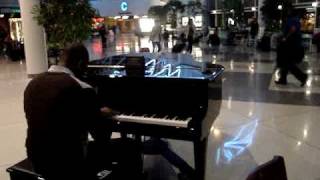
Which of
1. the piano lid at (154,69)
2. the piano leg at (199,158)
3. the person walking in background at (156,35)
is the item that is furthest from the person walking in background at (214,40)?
the piano leg at (199,158)

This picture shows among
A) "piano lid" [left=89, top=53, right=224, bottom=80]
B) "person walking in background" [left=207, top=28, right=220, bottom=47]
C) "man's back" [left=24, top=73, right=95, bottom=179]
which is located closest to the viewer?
"man's back" [left=24, top=73, right=95, bottom=179]

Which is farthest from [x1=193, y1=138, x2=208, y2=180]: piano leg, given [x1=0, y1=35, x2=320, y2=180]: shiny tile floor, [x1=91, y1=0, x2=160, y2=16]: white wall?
[x1=91, y1=0, x2=160, y2=16]: white wall

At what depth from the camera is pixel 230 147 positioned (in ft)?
14.4

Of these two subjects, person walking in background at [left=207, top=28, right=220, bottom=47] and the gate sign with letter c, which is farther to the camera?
the gate sign with letter c

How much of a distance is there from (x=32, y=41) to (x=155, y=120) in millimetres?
8355

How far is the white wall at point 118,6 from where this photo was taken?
33.8m

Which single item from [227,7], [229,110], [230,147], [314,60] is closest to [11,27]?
[227,7]

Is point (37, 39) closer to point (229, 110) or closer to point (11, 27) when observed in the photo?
point (229, 110)

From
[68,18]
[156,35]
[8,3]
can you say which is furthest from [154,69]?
[8,3]

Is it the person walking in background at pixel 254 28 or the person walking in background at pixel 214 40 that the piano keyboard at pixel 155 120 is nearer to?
the person walking in background at pixel 254 28

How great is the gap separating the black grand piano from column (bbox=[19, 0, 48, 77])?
24.8 feet

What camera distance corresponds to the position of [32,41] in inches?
401

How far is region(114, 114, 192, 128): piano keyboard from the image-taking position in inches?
107

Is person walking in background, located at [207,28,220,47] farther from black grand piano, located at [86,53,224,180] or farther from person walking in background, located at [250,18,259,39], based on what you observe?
black grand piano, located at [86,53,224,180]
